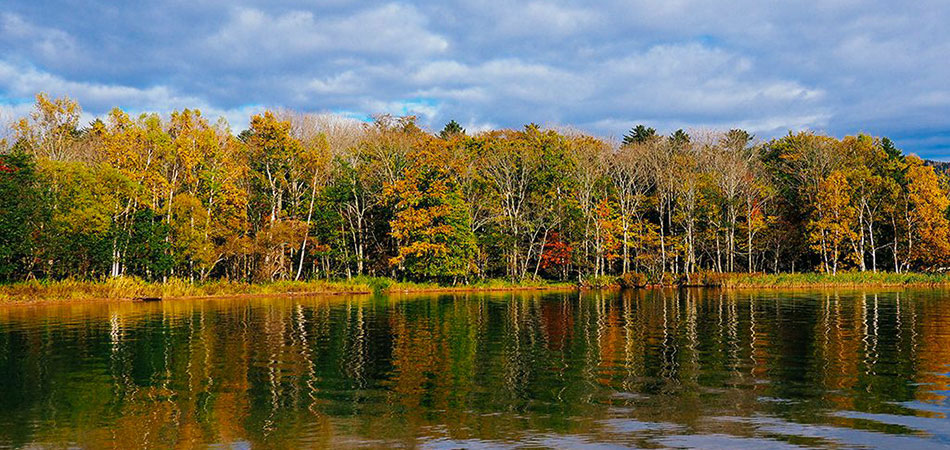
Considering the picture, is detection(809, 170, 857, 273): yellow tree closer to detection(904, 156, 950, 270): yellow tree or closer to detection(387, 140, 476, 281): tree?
detection(904, 156, 950, 270): yellow tree

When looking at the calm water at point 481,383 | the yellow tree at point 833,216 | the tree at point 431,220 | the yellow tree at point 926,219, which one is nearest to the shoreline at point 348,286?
the tree at point 431,220

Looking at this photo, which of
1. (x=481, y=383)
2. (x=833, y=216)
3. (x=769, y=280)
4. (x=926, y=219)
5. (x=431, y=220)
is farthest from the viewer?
(x=833, y=216)

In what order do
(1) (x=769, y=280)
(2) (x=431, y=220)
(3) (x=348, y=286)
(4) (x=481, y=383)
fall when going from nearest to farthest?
(4) (x=481, y=383) < (3) (x=348, y=286) < (2) (x=431, y=220) < (1) (x=769, y=280)

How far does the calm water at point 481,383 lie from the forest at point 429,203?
25.4 m

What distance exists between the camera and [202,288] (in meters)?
59.9

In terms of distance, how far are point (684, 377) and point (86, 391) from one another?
49.9ft

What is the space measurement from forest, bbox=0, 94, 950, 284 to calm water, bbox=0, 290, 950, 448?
25.4m

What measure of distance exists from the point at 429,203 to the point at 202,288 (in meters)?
22.5

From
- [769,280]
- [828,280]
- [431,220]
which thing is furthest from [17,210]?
[828,280]

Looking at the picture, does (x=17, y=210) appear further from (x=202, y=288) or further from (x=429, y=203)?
(x=429, y=203)

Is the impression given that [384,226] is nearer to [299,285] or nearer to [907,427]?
[299,285]

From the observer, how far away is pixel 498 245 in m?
73.5

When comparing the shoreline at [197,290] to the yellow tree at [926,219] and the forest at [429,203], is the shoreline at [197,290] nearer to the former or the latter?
the forest at [429,203]

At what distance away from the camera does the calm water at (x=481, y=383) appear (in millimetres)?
13000
